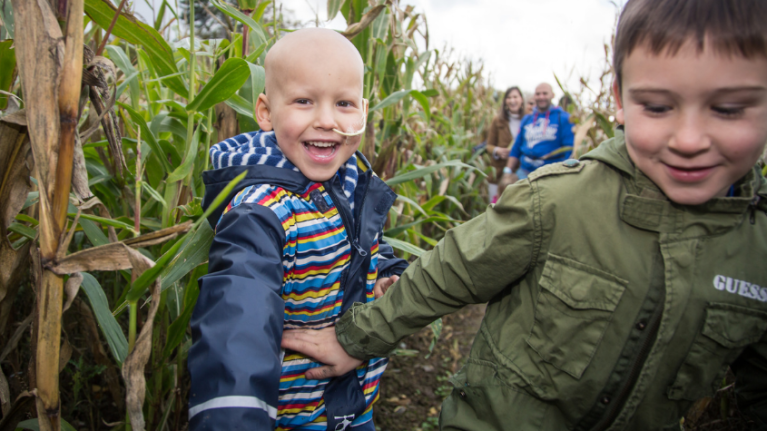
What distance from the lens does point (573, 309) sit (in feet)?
2.58

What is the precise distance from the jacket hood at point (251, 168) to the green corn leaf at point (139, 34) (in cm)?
27

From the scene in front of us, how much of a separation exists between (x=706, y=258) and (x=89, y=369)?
63.2 inches

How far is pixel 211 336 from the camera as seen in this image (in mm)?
664

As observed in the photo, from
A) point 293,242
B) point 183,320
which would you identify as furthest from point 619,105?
point 183,320

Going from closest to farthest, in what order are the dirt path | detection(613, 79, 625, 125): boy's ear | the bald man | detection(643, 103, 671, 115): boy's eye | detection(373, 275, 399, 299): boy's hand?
1. detection(643, 103, 671, 115): boy's eye
2. detection(613, 79, 625, 125): boy's ear
3. detection(373, 275, 399, 299): boy's hand
4. the dirt path
5. the bald man

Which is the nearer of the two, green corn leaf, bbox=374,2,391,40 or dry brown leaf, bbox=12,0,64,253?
dry brown leaf, bbox=12,0,64,253

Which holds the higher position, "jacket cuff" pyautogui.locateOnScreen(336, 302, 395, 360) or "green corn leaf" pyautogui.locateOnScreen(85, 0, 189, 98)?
"green corn leaf" pyautogui.locateOnScreen(85, 0, 189, 98)

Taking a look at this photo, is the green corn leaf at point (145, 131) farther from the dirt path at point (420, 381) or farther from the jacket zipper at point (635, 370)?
the dirt path at point (420, 381)

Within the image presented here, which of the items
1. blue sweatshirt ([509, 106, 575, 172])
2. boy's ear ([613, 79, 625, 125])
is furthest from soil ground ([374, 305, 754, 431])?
blue sweatshirt ([509, 106, 575, 172])

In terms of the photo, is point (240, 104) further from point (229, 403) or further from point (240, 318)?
point (229, 403)

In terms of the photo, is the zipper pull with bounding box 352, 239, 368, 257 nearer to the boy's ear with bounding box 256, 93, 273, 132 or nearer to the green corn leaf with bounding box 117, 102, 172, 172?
the boy's ear with bounding box 256, 93, 273, 132

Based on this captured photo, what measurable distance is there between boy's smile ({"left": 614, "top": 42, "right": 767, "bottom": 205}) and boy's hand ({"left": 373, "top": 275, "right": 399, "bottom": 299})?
0.58 m

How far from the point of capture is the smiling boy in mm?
675

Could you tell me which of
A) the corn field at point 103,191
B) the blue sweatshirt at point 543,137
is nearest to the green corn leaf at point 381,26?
the corn field at point 103,191
